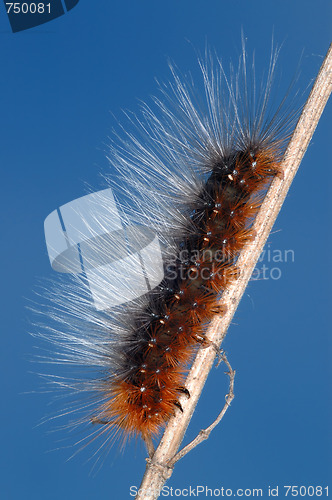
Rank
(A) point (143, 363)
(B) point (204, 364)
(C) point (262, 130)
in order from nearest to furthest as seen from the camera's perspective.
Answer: (B) point (204, 364) < (A) point (143, 363) < (C) point (262, 130)

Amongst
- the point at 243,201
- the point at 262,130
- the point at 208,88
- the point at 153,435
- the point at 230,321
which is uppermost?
the point at 208,88

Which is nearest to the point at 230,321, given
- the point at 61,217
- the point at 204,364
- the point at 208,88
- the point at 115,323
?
the point at 204,364

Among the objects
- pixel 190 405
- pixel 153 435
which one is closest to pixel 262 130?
pixel 190 405

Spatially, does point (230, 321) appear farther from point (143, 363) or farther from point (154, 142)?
point (154, 142)

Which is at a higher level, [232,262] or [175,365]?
[232,262]

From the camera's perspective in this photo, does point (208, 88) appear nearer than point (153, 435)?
No

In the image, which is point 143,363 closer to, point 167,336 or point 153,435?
point 167,336

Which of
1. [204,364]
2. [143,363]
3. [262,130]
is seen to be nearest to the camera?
[204,364]
